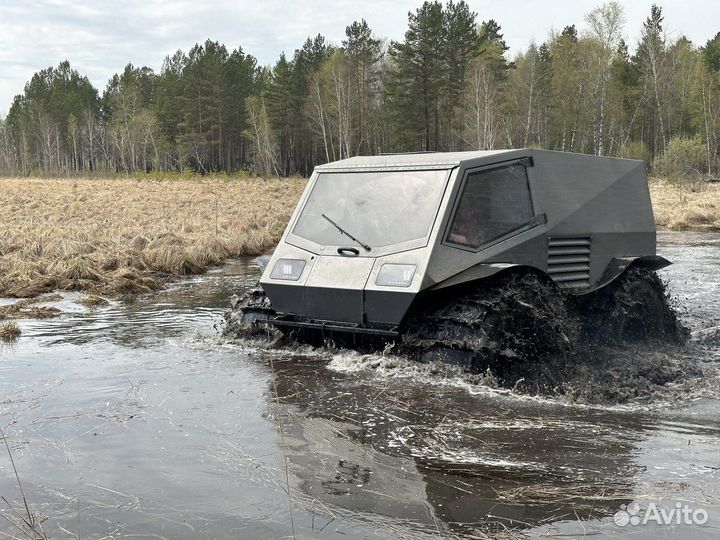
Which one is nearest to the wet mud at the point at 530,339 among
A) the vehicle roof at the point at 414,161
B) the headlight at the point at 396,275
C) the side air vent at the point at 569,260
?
the side air vent at the point at 569,260

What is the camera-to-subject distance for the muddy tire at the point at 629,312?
845 cm

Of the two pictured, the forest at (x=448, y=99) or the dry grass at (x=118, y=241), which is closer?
the dry grass at (x=118, y=241)

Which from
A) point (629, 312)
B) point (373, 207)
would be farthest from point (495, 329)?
point (629, 312)

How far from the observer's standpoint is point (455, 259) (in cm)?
674

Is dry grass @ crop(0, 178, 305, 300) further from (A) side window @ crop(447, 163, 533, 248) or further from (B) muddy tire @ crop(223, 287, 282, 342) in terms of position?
(A) side window @ crop(447, 163, 533, 248)

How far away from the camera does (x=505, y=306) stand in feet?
21.4

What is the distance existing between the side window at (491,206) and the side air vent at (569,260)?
0.48 meters

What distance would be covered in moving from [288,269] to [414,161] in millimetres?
A: 1569

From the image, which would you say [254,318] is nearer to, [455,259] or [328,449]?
[455,259]

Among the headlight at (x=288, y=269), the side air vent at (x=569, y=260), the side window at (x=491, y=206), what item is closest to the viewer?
the side window at (x=491, y=206)

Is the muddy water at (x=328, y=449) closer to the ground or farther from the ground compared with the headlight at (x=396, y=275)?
closer to the ground

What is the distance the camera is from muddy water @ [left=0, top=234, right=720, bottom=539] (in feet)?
12.8

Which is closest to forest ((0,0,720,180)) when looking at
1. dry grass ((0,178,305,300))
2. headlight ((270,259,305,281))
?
dry grass ((0,178,305,300))

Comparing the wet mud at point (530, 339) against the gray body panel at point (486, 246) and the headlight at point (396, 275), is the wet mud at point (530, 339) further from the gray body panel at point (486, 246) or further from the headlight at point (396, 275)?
the headlight at point (396, 275)
